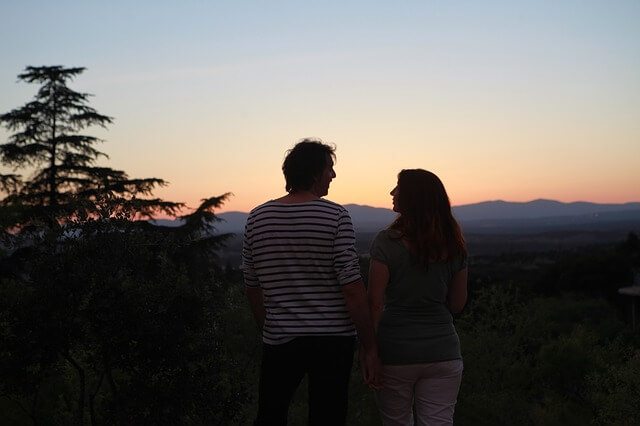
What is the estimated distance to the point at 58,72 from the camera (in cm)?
3009

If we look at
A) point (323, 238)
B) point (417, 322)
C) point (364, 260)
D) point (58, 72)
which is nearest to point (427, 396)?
point (417, 322)

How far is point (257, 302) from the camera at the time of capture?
3.83 m

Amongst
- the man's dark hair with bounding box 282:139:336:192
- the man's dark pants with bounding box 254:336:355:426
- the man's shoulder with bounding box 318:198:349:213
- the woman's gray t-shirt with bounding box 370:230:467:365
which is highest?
the man's dark hair with bounding box 282:139:336:192

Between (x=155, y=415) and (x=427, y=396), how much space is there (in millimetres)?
2212

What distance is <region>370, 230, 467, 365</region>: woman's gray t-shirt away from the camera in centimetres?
357

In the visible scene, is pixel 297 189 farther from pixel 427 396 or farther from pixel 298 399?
pixel 298 399

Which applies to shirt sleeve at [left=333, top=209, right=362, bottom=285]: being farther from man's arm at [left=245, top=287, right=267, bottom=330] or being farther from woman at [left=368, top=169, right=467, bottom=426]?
man's arm at [left=245, top=287, right=267, bottom=330]

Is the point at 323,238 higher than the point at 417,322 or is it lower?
higher

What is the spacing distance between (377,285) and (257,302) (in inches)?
27.7

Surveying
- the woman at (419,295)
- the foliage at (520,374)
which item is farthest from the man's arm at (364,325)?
the foliage at (520,374)

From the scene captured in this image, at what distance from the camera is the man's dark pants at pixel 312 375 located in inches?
133

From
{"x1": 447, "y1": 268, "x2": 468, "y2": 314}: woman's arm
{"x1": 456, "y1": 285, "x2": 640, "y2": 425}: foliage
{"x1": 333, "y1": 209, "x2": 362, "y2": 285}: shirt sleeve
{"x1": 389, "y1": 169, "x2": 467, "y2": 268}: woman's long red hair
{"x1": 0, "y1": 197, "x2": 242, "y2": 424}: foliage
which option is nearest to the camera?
{"x1": 333, "y1": 209, "x2": 362, "y2": 285}: shirt sleeve

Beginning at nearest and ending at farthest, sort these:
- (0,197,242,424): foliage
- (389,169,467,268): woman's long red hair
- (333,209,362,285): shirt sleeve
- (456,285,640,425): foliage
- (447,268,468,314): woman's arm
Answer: (333,209,362,285): shirt sleeve < (389,169,467,268): woman's long red hair < (447,268,468,314): woman's arm < (0,197,242,424): foliage < (456,285,640,425): foliage

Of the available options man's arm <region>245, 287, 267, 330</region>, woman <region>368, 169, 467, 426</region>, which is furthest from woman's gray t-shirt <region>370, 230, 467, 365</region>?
man's arm <region>245, 287, 267, 330</region>
